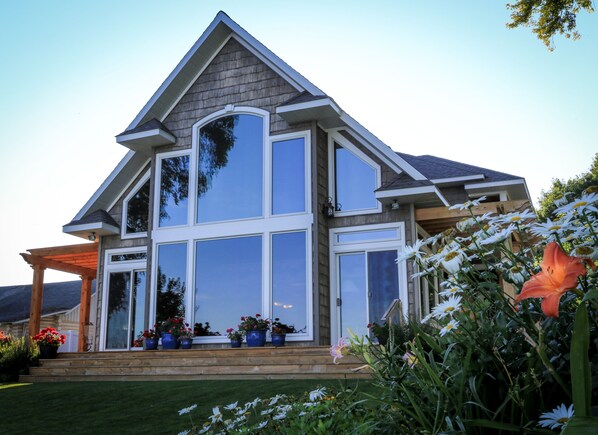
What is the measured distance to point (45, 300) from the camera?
96.4ft

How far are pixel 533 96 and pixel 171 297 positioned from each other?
7.55 metres

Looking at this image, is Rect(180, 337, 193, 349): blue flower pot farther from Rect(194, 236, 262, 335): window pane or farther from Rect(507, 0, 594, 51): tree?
Rect(507, 0, 594, 51): tree

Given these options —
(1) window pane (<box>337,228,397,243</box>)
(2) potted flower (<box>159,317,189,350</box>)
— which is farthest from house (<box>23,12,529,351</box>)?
(2) potted flower (<box>159,317,189,350</box>)

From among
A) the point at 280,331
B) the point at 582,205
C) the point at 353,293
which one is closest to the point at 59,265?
the point at 280,331

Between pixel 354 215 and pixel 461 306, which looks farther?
pixel 354 215

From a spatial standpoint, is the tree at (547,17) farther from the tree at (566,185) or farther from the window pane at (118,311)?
the tree at (566,185)

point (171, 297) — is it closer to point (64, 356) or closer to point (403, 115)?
point (64, 356)

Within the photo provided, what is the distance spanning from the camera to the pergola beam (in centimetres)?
1380

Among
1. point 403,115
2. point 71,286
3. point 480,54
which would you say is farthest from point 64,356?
point 71,286

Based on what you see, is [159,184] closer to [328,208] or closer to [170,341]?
[170,341]

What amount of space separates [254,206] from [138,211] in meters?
3.19

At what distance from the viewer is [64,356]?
11938 millimetres

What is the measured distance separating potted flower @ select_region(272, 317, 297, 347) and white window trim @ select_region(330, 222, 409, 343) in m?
0.76

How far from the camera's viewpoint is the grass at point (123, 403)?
6086 millimetres
